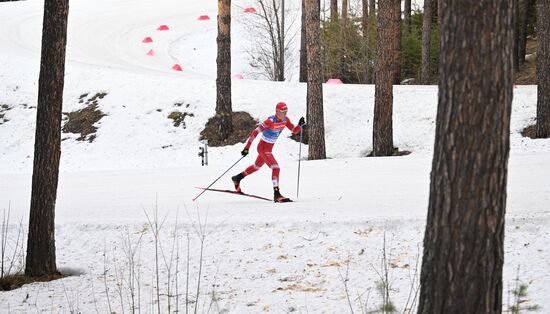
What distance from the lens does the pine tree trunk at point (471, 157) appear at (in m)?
4.18

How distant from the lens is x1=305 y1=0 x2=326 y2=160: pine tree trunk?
16344mm

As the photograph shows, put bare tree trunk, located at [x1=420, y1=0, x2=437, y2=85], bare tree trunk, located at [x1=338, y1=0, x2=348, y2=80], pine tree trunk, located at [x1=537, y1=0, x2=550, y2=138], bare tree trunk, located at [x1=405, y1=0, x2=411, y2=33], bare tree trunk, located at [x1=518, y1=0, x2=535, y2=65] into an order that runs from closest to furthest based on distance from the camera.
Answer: pine tree trunk, located at [x1=537, y1=0, x2=550, y2=138], bare tree trunk, located at [x1=420, y1=0, x2=437, y2=85], bare tree trunk, located at [x1=518, y1=0, x2=535, y2=65], bare tree trunk, located at [x1=338, y1=0, x2=348, y2=80], bare tree trunk, located at [x1=405, y1=0, x2=411, y2=33]

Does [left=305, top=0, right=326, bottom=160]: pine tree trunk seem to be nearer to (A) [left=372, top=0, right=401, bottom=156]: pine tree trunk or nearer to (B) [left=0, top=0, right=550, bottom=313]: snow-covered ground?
(B) [left=0, top=0, right=550, bottom=313]: snow-covered ground

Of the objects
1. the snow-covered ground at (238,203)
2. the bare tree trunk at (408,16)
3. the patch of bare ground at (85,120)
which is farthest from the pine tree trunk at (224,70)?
the bare tree trunk at (408,16)

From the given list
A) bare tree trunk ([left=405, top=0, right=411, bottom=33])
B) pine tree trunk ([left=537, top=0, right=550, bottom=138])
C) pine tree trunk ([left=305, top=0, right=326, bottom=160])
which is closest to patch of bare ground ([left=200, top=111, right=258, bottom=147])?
pine tree trunk ([left=305, top=0, right=326, bottom=160])

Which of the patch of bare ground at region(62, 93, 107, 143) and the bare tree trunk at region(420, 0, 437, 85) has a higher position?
the bare tree trunk at region(420, 0, 437, 85)

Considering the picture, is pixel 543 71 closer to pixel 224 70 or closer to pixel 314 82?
pixel 314 82

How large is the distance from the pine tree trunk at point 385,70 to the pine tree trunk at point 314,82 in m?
1.37

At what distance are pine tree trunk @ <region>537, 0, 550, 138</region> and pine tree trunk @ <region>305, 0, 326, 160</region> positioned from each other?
5080mm

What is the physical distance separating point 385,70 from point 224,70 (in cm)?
542

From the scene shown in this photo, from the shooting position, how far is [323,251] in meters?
8.53

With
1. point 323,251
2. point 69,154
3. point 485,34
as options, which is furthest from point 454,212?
point 69,154

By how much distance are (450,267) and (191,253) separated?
508cm

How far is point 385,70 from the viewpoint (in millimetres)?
16625
